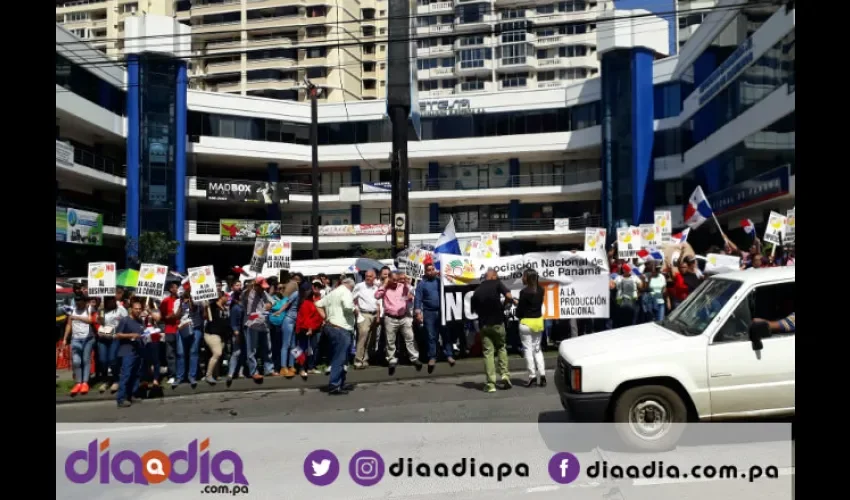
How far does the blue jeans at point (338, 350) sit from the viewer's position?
1196 centimetres

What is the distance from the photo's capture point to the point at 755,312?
7.09m

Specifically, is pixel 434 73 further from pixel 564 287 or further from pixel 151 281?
pixel 151 281

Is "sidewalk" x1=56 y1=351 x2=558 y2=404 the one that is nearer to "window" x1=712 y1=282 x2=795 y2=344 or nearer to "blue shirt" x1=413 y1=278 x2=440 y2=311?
"blue shirt" x1=413 y1=278 x2=440 y2=311

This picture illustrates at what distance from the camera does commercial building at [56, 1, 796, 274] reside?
34375 mm

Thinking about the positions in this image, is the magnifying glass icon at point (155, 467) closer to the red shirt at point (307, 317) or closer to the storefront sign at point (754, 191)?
the red shirt at point (307, 317)

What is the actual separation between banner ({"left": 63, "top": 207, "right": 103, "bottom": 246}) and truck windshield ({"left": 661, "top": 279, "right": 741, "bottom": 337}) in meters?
37.9

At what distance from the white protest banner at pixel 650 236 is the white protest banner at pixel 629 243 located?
0.54 feet

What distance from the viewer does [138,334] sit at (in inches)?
482

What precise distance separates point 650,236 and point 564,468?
1163cm

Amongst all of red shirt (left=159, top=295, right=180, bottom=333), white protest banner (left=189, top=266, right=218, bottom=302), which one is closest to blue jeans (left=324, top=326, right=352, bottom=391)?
white protest banner (left=189, top=266, right=218, bottom=302)

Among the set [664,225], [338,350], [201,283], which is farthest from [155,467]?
[664,225]
